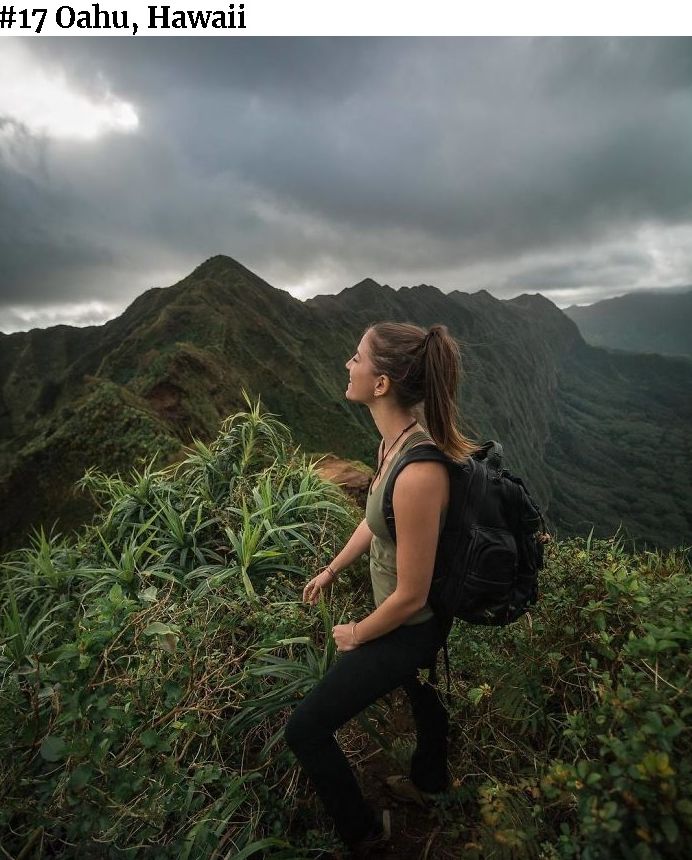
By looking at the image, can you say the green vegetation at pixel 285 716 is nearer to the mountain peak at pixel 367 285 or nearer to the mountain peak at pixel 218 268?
the mountain peak at pixel 218 268

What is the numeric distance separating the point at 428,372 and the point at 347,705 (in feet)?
4.24

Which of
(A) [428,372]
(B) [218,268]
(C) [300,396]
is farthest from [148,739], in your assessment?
(B) [218,268]

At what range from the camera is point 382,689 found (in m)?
1.63

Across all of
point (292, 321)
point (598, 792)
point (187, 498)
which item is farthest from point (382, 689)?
point (292, 321)

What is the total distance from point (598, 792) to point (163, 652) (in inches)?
63.5

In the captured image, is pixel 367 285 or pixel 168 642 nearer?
pixel 168 642

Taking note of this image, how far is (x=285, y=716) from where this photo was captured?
2.23 metres

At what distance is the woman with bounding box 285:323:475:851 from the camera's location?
1.54 meters

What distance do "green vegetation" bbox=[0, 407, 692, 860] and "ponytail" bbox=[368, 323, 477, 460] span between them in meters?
0.87

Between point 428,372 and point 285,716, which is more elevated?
point 428,372

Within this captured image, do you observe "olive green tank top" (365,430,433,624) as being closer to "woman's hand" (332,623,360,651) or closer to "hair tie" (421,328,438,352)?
"woman's hand" (332,623,360,651)

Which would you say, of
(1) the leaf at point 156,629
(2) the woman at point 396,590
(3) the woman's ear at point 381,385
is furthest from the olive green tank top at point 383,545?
(1) the leaf at point 156,629

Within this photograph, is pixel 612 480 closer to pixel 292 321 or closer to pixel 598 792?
pixel 292 321

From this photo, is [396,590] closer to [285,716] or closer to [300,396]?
[285,716]
